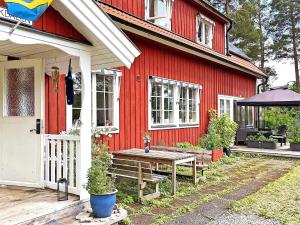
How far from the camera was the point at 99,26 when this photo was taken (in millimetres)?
4188

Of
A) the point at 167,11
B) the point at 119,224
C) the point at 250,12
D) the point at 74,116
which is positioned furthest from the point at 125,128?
the point at 250,12

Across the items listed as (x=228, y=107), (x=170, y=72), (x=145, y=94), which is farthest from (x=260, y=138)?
(x=145, y=94)

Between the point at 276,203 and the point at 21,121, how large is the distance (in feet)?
14.1

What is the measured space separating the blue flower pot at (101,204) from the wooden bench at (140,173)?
1.25 metres

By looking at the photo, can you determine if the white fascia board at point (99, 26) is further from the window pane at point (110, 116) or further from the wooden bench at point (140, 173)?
the window pane at point (110, 116)

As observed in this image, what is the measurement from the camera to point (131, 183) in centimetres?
632

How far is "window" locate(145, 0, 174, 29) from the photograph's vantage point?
8699 mm

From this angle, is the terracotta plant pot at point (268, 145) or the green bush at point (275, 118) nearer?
the terracotta plant pot at point (268, 145)

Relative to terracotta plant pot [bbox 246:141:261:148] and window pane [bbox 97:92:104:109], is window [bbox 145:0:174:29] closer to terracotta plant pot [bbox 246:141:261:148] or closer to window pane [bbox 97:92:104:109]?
window pane [bbox 97:92:104:109]

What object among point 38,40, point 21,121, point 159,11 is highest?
point 159,11

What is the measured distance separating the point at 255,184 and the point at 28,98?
4.84 metres

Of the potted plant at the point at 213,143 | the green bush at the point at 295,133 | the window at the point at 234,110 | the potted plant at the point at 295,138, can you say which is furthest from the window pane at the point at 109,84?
the green bush at the point at 295,133

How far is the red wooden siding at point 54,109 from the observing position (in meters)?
5.62

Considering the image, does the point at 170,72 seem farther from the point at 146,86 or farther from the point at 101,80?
the point at 101,80
